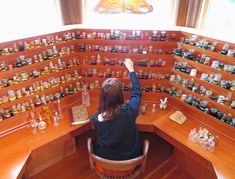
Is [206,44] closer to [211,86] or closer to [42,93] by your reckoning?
[211,86]

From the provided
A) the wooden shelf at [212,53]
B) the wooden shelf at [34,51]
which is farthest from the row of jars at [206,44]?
the wooden shelf at [34,51]

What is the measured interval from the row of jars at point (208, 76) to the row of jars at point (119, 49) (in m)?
0.20

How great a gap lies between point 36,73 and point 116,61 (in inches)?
34.4

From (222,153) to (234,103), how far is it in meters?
0.46

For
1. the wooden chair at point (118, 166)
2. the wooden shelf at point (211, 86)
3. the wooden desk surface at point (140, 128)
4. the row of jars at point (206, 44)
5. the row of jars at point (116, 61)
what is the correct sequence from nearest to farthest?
the wooden chair at point (118, 166)
the wooden desk surface at point (140, 128)
the row of jars at point (206, 44)
the wooden shelf at point (211, 86)
the row of jars at point (116, 61)

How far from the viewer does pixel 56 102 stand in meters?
2.33

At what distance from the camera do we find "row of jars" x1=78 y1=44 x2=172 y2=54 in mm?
2280

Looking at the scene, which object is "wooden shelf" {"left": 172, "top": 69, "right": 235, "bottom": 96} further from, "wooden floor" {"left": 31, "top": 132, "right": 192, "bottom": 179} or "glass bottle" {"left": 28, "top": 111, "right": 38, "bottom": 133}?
"glass bottle" {"left": 28, "top": 111, "right": 38, "bottom": 133}

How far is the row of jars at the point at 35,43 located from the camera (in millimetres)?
1889

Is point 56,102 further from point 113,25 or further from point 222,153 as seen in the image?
point 222,153

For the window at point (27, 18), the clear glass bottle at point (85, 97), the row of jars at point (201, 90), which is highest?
the window at point (27, 18)

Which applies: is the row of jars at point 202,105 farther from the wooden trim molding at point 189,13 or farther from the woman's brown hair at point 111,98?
the woman's brown hair at point 111,98

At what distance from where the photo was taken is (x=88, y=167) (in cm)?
245

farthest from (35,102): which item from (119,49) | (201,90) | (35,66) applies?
(201,90)
